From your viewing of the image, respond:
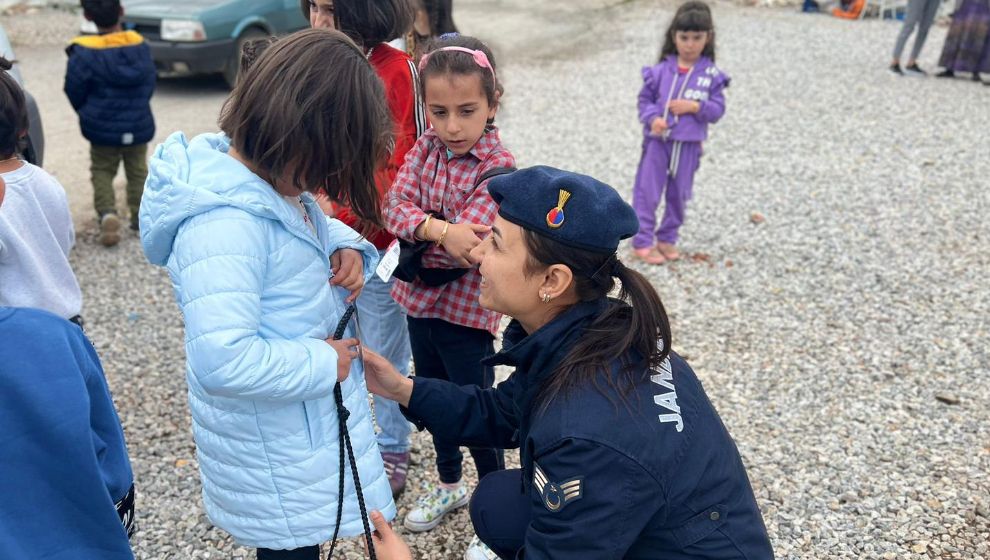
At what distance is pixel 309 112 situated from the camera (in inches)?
65.3

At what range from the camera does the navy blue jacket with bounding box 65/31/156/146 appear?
17.0 feet

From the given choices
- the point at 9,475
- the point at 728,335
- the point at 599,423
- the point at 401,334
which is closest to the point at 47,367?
the point at 9,475

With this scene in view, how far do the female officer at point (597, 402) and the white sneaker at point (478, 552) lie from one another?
0.77 metres

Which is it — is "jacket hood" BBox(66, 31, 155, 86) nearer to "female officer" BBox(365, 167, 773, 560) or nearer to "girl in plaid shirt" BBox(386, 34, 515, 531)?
"girl in plaid shirt" BBox(386, 34, 515, 531)

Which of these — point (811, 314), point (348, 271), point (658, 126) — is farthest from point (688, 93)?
point (348, 271)

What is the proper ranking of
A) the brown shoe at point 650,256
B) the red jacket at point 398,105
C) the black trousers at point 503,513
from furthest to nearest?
the brown shoe at point 650,256
the red jacket at point 398,105
the black trousers at point 503,513

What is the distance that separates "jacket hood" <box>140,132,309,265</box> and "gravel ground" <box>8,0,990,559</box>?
149cm

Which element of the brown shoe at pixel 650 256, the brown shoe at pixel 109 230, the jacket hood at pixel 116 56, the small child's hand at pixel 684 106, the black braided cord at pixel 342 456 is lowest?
the brown shoe at pixel 109 230

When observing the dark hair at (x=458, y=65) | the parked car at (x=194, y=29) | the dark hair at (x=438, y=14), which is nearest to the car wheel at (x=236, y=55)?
the parked car at (x=194, y=29)

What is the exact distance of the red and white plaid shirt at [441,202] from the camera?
96.4 inches

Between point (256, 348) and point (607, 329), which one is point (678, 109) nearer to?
point (607, 329)

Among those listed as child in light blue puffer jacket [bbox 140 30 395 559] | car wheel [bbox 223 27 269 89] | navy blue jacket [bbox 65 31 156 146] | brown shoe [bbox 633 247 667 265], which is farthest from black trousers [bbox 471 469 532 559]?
car wheel [bbox 223 27 269 89]

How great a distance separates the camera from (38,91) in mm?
8750

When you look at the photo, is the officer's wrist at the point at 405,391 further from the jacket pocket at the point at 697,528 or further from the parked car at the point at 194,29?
the parked car at the point at 194,29
